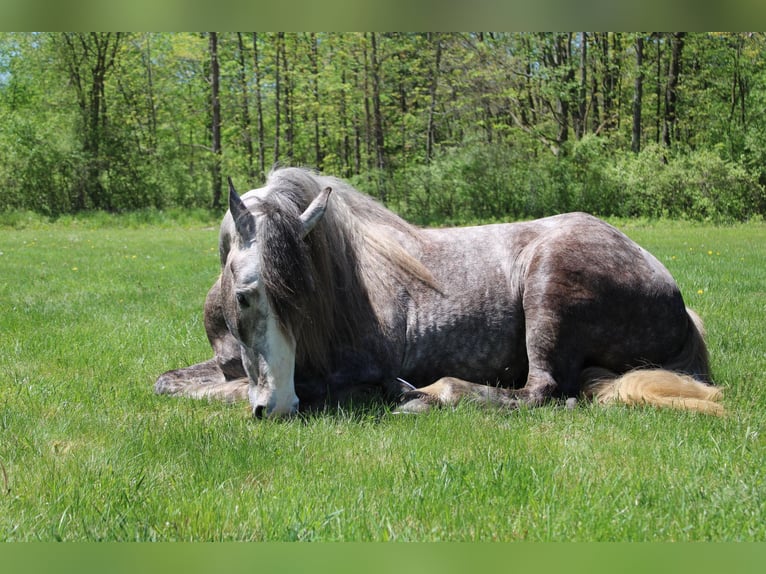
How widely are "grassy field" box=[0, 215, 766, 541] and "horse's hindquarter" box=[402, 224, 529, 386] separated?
0.67m

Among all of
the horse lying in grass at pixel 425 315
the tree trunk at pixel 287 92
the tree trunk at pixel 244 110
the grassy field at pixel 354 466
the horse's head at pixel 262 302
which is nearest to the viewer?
the grassy field at pixel 354 466

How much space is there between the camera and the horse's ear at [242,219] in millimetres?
4211

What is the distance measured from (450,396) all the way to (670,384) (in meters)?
1.40

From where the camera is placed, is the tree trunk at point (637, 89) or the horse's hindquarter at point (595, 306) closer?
the horse's hindquarter at point (595, 306)

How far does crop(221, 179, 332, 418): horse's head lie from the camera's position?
409 centimetres

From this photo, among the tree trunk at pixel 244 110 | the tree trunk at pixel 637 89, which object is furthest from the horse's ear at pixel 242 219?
the tree trunk at pixel 244 110

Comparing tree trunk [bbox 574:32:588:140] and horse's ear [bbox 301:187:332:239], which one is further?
tree trunk [bbox 574:32:588:140]

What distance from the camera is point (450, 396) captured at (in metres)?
4.61

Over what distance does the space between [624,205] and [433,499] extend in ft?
77.6

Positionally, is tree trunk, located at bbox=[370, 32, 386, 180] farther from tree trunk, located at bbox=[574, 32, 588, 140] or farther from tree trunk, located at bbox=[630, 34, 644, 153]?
tree trunk, located at bbox=[630, 34, 644, 153]

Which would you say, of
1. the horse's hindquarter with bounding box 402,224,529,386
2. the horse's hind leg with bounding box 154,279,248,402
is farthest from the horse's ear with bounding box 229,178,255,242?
the horse's hindquarter with bounding box 402,224,529,386

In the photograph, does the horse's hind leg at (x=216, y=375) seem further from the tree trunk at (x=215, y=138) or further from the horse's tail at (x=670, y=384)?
the tree trunk at (x=215, y=138)

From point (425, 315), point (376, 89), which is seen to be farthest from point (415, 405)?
point (376, 89)

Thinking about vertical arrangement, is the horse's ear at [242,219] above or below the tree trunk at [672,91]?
below
